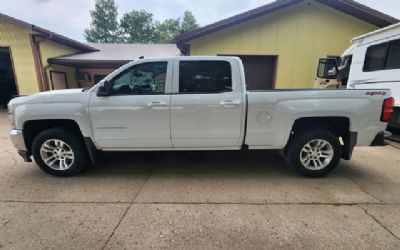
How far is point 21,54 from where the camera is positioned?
453 inches

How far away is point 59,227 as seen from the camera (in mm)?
2535

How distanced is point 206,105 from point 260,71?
24.0ft

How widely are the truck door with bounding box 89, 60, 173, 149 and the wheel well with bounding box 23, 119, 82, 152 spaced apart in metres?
0.51

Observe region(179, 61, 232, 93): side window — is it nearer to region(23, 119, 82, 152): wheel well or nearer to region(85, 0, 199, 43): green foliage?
region(23, 119, 82, 152): wheel well

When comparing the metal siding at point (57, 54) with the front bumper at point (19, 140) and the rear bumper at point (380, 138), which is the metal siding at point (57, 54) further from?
the rear bumper at point (380, 138)

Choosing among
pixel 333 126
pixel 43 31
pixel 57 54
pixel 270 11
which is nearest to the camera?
pixel 333 126

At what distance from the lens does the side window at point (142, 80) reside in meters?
3.61

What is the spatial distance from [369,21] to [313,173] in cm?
954

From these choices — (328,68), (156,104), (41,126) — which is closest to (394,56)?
(328,68)

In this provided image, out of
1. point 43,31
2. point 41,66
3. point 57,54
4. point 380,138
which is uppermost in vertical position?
point 43,31

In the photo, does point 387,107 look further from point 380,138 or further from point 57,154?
point 57,154

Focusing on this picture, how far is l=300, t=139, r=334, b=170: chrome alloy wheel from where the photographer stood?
Result: 3.66 metres

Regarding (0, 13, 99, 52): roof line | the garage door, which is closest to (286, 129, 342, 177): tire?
the garage door

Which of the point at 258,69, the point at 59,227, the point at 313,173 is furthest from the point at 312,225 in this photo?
the point at 258,69
